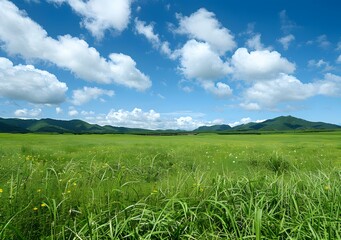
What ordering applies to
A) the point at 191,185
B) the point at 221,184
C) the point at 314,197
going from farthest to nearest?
1. the point at 191,185
2. the point at 221,184
3. the point at 314,197

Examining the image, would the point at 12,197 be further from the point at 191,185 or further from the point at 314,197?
the point at 314,197

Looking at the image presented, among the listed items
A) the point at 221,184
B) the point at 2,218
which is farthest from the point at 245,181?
the point at 2,218

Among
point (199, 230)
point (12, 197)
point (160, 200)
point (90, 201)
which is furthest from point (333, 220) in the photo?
point (12, 197)

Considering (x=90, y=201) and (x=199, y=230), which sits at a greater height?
(x=90, y=201)

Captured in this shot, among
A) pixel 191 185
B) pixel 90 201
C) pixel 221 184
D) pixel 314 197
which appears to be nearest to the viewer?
pixel 90 201

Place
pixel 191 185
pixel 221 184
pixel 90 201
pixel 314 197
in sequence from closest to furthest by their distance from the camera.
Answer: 1. pixel 90 201
2. pixel 314 197
3. pixel 221 184
4. pixel 191 185

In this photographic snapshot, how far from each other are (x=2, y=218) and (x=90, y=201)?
130 centimetres

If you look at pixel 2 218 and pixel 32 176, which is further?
pixel 32 176

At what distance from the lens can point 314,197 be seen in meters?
5.84

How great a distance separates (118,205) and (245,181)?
2.66 metres

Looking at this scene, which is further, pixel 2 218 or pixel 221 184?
pixel 221 184

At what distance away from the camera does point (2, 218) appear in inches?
187

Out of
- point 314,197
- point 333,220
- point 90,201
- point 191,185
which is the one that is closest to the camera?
point 333,220

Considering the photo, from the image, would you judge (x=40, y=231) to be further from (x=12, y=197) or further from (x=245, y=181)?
(x=245, y=181)
